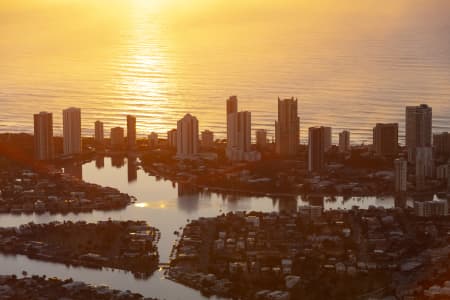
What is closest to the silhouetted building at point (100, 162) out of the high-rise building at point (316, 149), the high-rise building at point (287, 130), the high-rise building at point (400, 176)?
the high-rise building at point (287, 130)

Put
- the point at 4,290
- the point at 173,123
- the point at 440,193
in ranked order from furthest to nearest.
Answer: the point at 173,123
the point at 440,193
the point at 4,290

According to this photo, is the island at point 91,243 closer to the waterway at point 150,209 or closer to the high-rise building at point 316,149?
the waterway at point 150,209

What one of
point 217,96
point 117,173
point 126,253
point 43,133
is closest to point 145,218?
point 126,253

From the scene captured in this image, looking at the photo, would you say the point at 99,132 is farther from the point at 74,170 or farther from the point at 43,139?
the point at 74,170

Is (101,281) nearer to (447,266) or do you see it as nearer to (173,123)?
(447,266)

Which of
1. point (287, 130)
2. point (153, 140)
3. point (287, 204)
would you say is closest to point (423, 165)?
point (287, 204)

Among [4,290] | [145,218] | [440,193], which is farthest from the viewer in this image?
[440,193]
